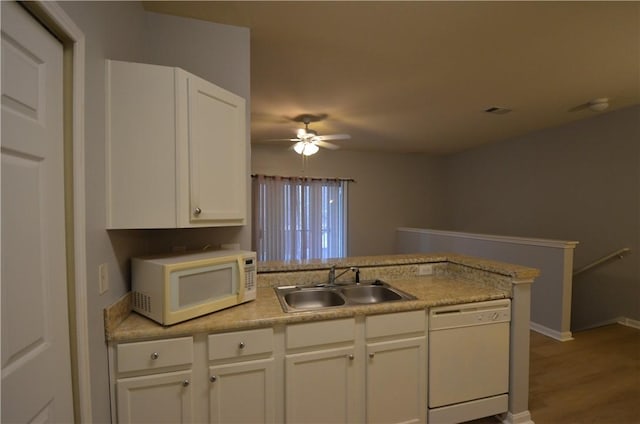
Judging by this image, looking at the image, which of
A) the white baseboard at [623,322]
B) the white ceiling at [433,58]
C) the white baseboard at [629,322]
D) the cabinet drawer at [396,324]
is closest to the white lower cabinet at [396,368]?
the cabinet drawer at [396,324]

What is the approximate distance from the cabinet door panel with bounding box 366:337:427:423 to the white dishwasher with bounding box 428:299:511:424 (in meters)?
0.07

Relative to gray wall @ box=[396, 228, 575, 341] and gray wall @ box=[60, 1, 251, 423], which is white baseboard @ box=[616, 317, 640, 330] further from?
gray wall @ box=[60, 1, 251, 423]


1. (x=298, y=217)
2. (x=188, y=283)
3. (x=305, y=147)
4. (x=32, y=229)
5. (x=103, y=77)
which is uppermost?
(x=305, y=147)

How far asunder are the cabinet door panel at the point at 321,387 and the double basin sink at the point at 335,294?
0.38m

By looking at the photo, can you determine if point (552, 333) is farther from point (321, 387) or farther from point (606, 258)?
point (321, 387)

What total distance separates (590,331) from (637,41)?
2.88 meters

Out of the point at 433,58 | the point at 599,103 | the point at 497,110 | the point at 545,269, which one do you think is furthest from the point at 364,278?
the point at 599,103

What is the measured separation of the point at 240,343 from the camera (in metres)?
1.41

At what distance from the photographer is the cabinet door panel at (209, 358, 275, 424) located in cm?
140

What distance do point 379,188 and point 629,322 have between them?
371 centimetres

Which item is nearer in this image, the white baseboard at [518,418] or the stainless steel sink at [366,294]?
the white baseboard at [518,418]

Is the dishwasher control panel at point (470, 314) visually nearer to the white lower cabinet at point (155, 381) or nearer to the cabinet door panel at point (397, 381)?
the cabinet door panel at point (397, 381)

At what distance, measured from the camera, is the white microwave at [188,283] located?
1.34 m

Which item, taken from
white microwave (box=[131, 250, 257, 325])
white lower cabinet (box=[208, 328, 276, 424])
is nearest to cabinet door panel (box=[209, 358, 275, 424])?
white lower cabinet (box=[208, 328, 276, 424])
